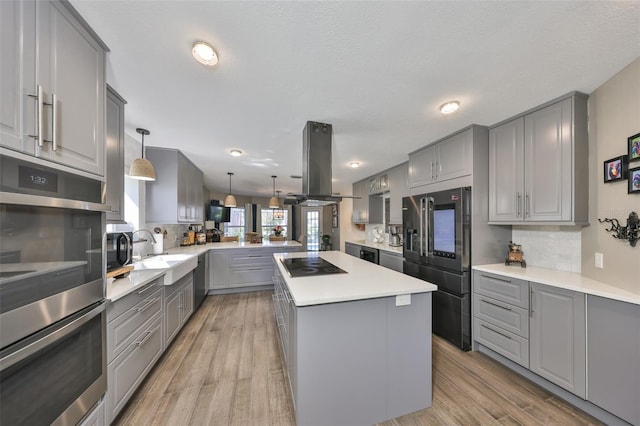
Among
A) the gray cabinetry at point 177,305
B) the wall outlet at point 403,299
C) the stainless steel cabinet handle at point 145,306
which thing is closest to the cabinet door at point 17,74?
the stainless steel cabinet handle at point 145,306

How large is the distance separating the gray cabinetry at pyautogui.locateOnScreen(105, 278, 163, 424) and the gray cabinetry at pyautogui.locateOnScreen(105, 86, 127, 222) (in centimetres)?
68

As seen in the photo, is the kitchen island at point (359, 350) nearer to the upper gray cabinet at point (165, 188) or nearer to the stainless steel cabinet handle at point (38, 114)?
the stainless steel cabinet handle at point (38, 114)

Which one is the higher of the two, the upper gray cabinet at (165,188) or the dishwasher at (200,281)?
the upper gray cabinet at (165,188)

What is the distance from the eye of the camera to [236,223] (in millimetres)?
7707

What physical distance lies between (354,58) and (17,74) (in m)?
1.55

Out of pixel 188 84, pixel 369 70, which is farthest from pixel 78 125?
pixel 369 70

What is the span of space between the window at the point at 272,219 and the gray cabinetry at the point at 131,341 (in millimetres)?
6214

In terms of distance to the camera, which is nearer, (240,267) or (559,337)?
(559,337)

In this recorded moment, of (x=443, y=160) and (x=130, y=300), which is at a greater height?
(x=443, y=160)

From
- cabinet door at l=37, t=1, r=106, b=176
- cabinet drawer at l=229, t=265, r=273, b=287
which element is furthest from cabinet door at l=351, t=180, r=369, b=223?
cabinet door at l=37, t=1, r=106, b=176

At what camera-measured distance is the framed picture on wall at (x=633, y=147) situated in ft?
4.88

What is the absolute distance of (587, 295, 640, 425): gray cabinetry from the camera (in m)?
1.34

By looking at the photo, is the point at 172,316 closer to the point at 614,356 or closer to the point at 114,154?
the point at 114,154

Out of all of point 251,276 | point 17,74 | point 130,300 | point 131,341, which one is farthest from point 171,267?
point 251,276
